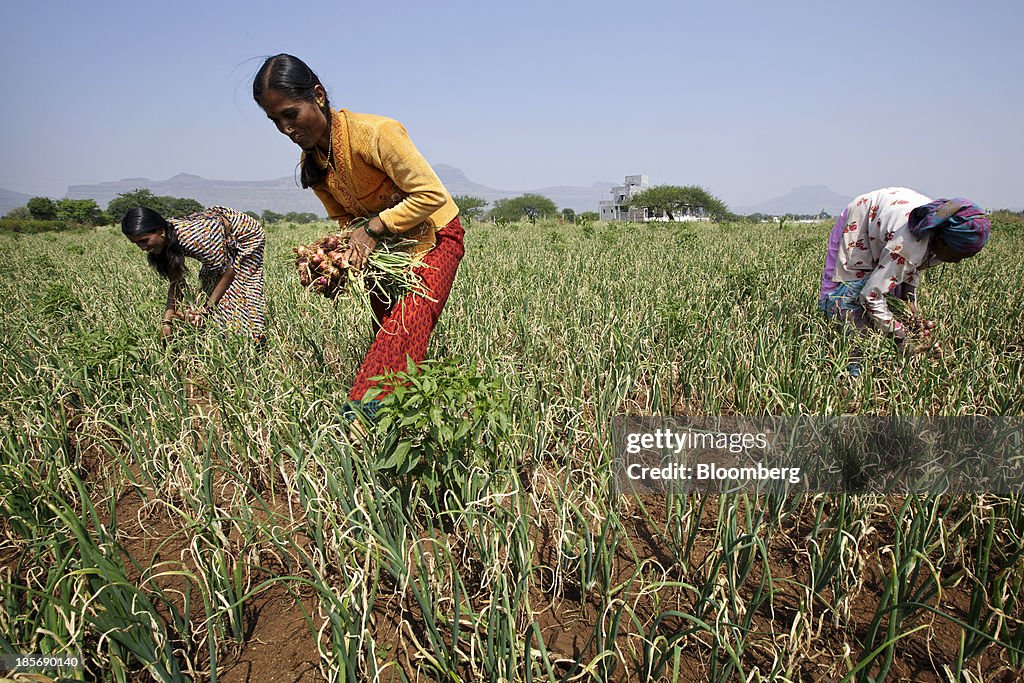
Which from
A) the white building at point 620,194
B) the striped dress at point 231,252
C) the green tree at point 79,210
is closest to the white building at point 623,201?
the white building at point 620,194

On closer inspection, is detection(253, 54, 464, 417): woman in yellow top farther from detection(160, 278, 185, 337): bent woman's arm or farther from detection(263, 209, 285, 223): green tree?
detection(263, 209, 285, 223): green tree

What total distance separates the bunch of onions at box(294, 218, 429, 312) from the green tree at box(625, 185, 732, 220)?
202 feet

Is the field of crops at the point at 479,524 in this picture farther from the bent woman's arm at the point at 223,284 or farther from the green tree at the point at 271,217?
the green tree at the point at 271,217

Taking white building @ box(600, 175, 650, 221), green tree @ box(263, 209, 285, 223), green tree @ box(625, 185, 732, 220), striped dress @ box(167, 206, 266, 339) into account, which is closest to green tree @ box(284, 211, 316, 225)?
green tree @ box(263, 209, 285, 223)

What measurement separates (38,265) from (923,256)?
10156 mm

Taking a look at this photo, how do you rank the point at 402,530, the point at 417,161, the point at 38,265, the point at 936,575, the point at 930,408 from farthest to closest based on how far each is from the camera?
the point at 38,265 → the point at 930,408 → the point at 417,161 → the point at 402,530 → the point at 936,575

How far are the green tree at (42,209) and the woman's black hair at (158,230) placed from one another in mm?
47821

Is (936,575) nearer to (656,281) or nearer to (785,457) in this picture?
(785,457)

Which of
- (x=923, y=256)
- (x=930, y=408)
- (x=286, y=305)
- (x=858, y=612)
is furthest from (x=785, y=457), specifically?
(x=286, y=305)

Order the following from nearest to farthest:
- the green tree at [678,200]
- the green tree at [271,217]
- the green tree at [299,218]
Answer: the green tree at [299,218], the green tree at [271,217], the green tree at [678,200]

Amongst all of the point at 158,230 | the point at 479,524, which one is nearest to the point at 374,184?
the point at 479,524

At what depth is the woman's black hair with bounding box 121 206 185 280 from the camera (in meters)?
3.02

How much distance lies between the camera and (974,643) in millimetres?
1152

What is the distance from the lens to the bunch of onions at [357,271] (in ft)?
6.37
